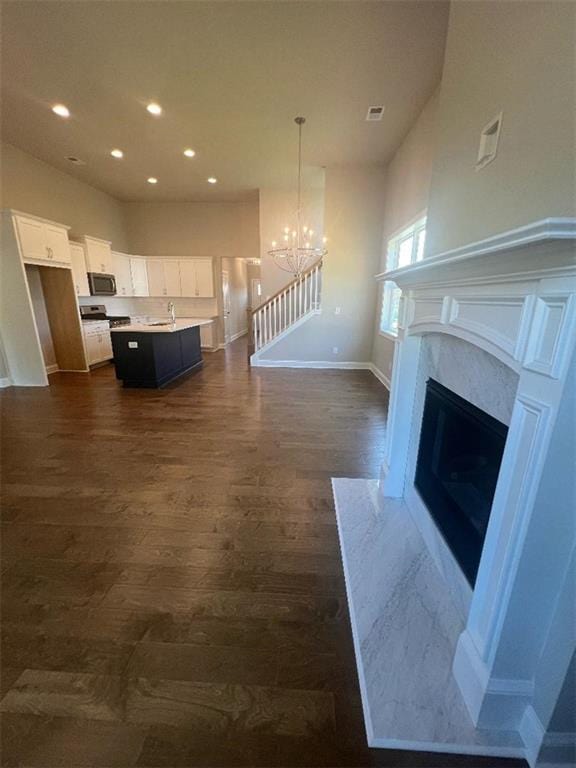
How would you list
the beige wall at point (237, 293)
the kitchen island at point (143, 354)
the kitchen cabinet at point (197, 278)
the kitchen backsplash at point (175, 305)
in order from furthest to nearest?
the beige wall at point (237, 293)
the kitchen backsplash at point (175, 305)
the kitchen cabinet at point (197, 278)
the kitchen island at point (143, 354)

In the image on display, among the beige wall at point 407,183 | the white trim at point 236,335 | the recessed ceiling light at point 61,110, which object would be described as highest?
the recessed ceiling light at point 61,110

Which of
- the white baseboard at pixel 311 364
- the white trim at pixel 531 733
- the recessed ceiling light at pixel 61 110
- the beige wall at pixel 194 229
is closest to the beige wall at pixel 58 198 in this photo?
the beige wall at pixel 194 229

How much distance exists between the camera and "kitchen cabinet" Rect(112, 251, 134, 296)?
7.14m

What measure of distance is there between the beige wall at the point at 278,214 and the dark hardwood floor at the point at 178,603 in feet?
15.6

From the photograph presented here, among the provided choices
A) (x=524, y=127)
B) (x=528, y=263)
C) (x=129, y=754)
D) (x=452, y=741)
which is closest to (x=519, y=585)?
(x=452, y=741)

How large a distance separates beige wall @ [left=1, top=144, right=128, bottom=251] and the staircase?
13.8 feet

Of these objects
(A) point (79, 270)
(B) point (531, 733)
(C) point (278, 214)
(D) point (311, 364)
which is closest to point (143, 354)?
(A) point (79, 270)

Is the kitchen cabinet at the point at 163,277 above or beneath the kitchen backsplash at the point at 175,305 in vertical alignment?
above

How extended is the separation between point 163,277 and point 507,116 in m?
8.17

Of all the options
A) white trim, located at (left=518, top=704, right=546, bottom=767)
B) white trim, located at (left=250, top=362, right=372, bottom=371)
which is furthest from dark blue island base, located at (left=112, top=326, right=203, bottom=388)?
white trim, located at (left=518, top=704, right=546, bottom=767)

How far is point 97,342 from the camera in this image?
6.45 metres

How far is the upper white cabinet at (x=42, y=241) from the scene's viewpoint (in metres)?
4.59

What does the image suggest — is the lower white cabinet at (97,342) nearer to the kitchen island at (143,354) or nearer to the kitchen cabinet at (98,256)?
the kitchen cabinet at (98,256)

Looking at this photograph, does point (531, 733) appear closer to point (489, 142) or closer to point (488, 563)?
point (488, 563)
